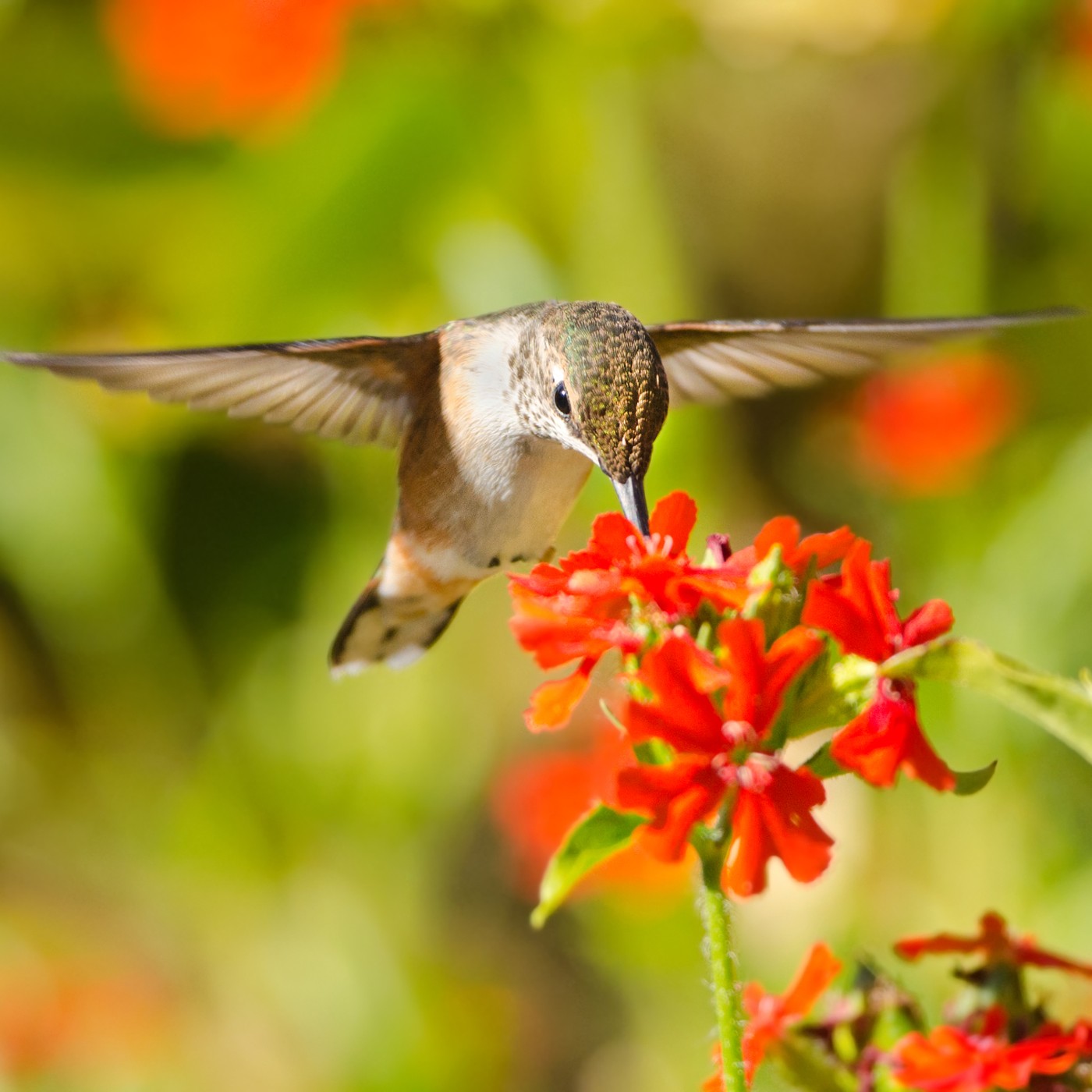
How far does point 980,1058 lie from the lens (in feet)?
2.74

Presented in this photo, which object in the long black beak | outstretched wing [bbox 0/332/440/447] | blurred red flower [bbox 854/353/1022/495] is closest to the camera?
the long black beak

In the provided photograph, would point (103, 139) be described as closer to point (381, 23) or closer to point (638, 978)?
point (381, 23)

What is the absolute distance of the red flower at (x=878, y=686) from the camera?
0.82 meters

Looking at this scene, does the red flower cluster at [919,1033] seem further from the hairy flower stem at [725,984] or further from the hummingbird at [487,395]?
the hummingbird at [487,395]

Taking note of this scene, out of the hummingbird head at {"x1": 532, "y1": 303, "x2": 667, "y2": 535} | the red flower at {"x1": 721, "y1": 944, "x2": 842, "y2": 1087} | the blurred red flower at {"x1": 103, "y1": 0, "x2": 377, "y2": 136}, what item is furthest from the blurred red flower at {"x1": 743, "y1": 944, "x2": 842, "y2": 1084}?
the blurred red flower at {"x1": 103, "y1": 0, "x2": 377, "y2": 136}

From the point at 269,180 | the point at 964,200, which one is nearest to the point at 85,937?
the point at 269,180

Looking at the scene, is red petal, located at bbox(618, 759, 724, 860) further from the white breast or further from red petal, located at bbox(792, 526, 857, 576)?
the white breast

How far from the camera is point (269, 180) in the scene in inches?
131

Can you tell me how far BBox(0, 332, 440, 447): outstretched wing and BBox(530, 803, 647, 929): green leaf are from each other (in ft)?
1.78

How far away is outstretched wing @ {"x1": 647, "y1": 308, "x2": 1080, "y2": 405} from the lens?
4.13 ft

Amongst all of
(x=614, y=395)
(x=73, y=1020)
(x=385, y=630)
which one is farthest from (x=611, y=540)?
(x=73, y=1020)

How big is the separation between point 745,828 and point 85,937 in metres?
2.87

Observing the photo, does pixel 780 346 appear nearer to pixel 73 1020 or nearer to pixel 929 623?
pixel 929 623

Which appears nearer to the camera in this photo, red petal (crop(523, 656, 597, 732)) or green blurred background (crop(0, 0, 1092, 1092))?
red petal (crop(523, 656, 597, 732))
